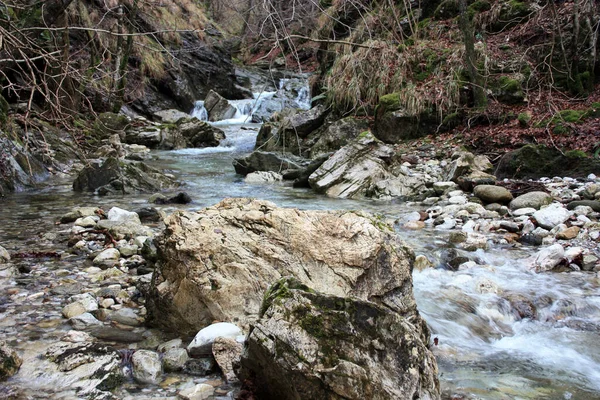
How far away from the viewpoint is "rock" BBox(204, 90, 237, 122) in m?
20.3

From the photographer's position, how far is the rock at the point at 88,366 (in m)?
2.25

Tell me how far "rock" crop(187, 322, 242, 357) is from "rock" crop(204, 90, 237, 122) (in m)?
18.3

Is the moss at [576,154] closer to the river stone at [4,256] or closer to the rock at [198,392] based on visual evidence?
the rock at [198,392]

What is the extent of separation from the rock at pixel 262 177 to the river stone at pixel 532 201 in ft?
15.2

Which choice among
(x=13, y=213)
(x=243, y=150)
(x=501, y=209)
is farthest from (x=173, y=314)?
(x=243, y=150)

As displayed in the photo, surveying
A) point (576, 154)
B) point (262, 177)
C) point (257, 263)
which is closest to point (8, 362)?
point (257, 263)

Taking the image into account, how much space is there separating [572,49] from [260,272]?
10.0 m

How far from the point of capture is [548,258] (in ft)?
14.8

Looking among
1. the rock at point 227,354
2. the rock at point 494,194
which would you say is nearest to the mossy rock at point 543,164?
the rock at point 494,194

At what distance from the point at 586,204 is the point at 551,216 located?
75cm

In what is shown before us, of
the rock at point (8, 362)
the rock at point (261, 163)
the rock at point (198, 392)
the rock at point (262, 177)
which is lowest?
the rock at point (262, 177)

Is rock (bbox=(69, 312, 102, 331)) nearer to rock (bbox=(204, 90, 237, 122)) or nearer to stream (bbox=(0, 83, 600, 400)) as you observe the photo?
stream (bbox=(0, 83, 600, 400))

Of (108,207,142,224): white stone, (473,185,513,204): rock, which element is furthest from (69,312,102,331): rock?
(473,185,513,204): rock

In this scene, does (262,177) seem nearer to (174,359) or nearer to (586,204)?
(586,204)
